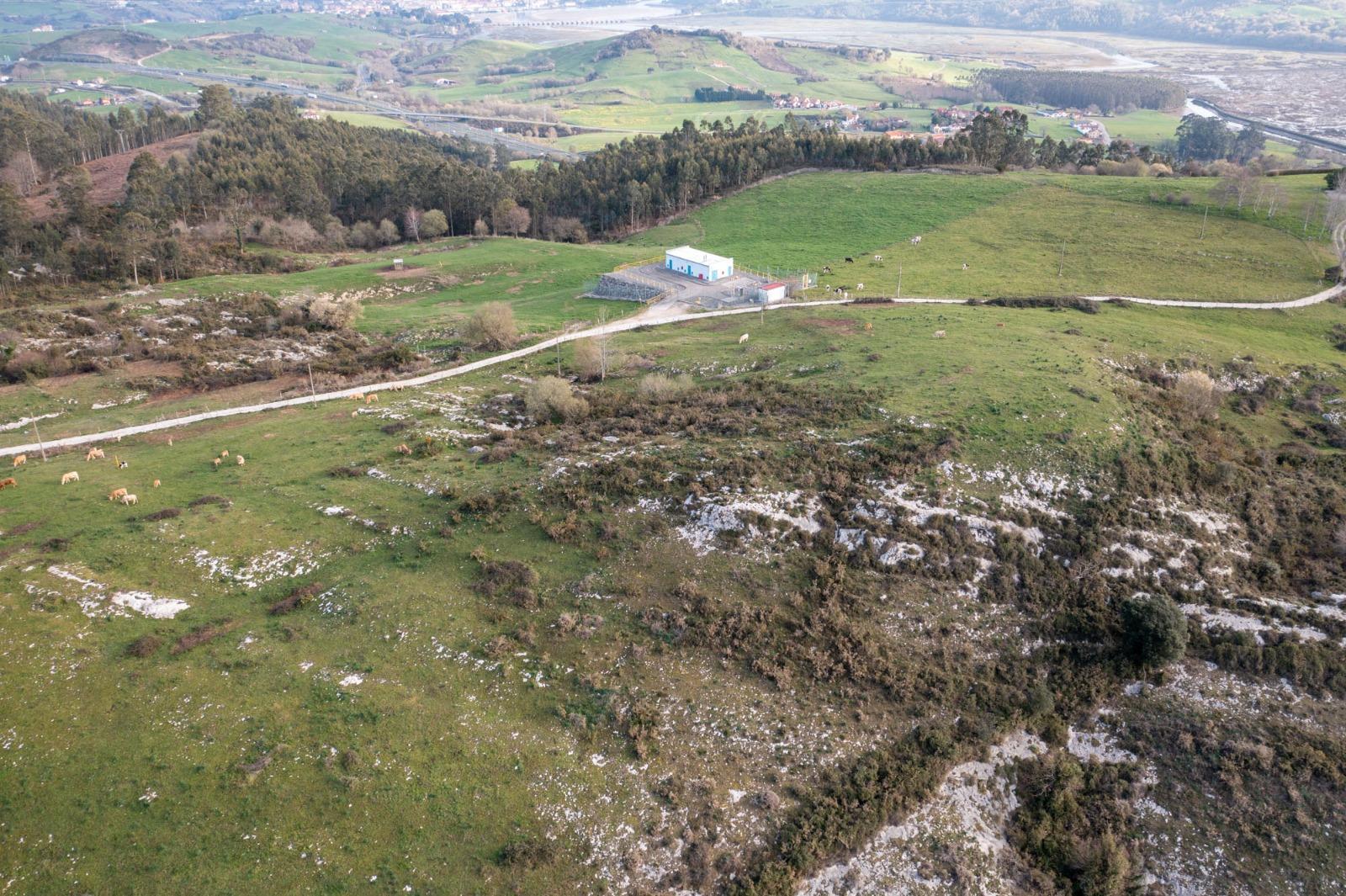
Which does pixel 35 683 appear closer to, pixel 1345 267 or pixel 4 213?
pixel 4 213

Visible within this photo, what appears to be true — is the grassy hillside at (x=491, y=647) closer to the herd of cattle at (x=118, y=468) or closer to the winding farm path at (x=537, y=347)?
the herd of cattle at (x=118, y=468)

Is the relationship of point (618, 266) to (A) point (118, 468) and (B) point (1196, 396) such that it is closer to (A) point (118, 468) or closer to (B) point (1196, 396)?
(A) point (118, 468)

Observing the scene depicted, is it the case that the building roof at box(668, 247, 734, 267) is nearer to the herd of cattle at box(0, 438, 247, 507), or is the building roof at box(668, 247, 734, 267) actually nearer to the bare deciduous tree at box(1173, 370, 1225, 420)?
the bare deciduous tree at box(1173, 370, 1225, 420)

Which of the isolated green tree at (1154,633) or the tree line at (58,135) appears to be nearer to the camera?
the isolated green tree at (1154,633)

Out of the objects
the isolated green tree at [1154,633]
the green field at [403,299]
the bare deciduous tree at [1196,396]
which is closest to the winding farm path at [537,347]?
the green field at [403,299]

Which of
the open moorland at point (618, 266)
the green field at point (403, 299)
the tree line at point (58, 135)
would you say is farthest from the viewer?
the tree line at point (58, 135)

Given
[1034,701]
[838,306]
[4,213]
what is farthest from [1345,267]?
[4,213]

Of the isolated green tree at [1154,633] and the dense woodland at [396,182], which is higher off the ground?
the dense woodland at [396,182]
